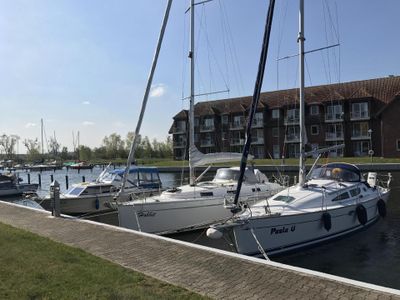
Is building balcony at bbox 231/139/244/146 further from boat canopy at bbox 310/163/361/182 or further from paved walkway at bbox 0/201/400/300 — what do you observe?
paved walkway at bbox 0/201/400/300

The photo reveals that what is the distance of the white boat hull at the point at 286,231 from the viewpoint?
491 inches

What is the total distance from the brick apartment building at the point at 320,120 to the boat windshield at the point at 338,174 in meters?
33.5

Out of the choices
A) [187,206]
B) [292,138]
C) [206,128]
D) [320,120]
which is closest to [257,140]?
[292,138]

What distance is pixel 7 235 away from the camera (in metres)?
11.6

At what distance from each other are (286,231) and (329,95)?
51.1 m

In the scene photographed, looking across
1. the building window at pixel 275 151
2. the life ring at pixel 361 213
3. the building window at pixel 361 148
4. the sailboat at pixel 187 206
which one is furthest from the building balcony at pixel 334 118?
the life ring at pixel 361 213

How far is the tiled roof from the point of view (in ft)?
190

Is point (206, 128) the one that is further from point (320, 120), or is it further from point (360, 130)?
point (360, 130)

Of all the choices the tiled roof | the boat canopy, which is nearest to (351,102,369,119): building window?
the tiled roof

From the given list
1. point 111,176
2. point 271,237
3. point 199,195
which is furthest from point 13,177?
point 271,237

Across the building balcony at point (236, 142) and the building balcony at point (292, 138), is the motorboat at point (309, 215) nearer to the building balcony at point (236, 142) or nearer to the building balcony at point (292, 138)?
the building balcony at point (292, 138)

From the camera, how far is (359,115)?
190ft

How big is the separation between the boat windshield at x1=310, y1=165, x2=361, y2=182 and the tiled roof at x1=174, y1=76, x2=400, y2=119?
130 feet

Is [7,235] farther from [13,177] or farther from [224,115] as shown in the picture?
[224,115]
